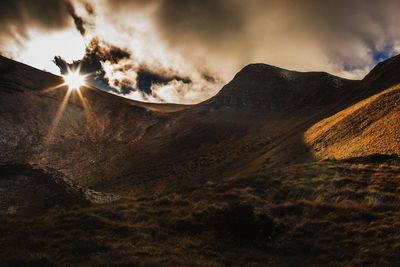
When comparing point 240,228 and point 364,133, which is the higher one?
point 364,133

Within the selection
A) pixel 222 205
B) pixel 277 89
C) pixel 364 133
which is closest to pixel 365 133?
pixel 364 133

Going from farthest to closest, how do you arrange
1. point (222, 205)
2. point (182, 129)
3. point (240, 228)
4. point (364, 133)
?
point (182, 129) < point (364, 133) < point (222, 205) < point (240, 228)

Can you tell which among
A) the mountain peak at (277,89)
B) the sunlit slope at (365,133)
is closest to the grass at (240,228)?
the sunlit slope at (365,133)

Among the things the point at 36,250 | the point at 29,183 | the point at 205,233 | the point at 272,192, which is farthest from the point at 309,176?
the point at 29,183

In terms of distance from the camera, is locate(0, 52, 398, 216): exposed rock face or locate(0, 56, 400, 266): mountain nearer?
locate(0, 56, 400, 266): mountain

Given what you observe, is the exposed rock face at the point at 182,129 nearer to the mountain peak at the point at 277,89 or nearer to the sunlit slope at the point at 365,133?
the sunlit slope at the point at 365,133

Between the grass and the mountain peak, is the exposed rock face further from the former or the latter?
the grass

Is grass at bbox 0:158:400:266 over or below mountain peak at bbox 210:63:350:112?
below

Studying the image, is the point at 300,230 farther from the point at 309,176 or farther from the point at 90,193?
the point at 90,193

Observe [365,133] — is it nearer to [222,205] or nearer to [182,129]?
[222,205]

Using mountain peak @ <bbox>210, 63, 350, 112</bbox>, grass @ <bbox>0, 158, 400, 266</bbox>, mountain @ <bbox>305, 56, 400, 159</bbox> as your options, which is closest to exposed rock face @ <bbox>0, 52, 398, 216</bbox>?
mountain @ <bbox>305, 56, 400, 159</bbox>

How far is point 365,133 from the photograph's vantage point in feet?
70.7

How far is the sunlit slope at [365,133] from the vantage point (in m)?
18.0

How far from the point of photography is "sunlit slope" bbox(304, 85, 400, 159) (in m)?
18.0
